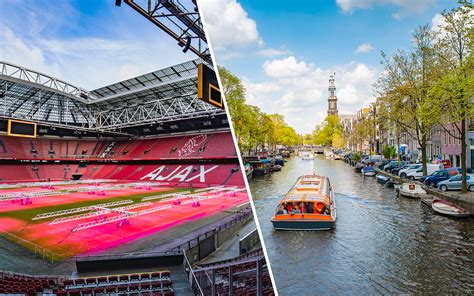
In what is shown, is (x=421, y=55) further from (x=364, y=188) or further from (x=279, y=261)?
(x=279, y=261)

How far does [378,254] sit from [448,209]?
6.90 metres

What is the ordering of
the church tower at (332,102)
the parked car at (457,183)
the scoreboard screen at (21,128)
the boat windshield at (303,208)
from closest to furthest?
the boat windshield at (303,208)
the parked car at (457,183)
the scoreboard screen at (21,128)
the church tower at (332,102)

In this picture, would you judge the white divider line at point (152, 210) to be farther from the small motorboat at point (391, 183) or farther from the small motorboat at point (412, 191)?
the small motorboat at point (391, 183)

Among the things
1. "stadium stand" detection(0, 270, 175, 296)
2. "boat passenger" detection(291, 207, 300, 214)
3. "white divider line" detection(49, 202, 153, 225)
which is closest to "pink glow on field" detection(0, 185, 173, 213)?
"white divider line" detection(49, 202, 153, 225)

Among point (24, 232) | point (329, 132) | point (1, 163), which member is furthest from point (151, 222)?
point (329, 132)

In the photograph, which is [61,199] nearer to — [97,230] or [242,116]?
[97,230]

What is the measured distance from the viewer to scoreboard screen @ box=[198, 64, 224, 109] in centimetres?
439

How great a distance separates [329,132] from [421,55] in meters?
88.6

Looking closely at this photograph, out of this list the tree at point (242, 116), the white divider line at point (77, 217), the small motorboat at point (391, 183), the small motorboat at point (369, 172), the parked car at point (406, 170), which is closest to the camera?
the white divider line at point (77, 217)

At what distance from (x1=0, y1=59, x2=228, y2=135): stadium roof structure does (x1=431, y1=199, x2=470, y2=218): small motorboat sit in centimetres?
1925

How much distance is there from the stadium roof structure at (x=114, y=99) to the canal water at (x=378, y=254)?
659 inches

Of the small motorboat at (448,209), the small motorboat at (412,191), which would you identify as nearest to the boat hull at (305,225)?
the small motorboat at (448,209)

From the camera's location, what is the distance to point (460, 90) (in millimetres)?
22828

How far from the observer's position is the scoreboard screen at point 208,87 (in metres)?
4.39
